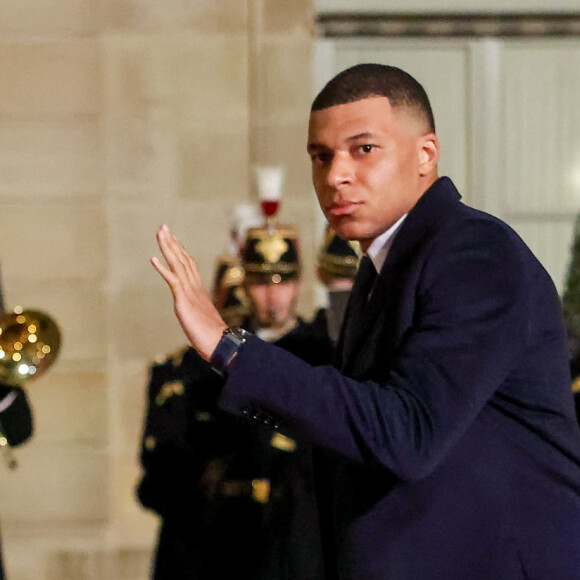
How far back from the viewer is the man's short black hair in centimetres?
220

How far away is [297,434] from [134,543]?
494 cm

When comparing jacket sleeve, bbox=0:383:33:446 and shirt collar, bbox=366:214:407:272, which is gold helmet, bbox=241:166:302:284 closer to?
jacket sleeve, bbox=0:383:33:446

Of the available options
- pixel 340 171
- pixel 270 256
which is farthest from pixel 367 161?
pixel 270 256

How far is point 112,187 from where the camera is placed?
6.71m

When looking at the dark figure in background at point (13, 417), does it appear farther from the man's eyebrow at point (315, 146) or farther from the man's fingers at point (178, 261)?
the man's eyebrow at point (315, 146)

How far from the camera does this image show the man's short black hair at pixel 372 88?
86.7 inches

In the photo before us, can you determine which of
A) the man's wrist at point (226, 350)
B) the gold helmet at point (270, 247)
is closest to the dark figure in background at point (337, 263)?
the gold helmet at point (270, 247)

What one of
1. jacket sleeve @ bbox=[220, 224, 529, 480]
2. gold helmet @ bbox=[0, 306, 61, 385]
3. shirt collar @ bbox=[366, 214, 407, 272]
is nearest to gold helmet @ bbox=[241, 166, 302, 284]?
gold helmet @ bbox=[0, 306, 61, 385]

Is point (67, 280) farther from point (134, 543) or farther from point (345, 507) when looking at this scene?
point (345, 507)

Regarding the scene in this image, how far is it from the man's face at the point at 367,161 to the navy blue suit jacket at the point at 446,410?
0.05m

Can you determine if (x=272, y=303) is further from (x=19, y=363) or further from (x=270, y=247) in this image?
(x=19, y=363)

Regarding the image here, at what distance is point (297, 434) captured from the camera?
206cm

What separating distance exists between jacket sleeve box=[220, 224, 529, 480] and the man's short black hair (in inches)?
11.5

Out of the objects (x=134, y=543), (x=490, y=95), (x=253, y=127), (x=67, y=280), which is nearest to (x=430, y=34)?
(x=490, y=95)
